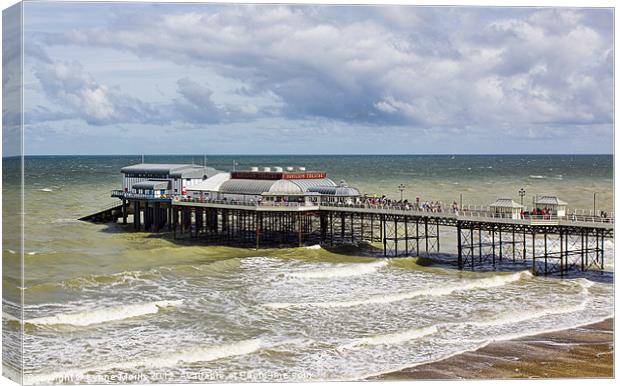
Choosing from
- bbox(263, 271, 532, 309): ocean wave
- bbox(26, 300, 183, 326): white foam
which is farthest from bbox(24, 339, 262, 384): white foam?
bbox(263, 271, 532, 309): ocean wave

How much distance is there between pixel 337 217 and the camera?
5903 centimetres

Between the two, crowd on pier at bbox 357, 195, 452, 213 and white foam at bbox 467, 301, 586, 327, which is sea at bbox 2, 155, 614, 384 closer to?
white foam at bbox 467, 301, 586, 327

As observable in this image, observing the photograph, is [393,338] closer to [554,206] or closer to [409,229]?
[554,206]

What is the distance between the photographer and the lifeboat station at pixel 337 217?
45344 millimetres

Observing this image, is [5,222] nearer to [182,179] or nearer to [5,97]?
[5,97]

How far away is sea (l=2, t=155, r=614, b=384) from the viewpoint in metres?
27.2

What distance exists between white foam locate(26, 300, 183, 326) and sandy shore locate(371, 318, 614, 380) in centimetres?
1309

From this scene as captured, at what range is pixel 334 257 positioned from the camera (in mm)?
51844

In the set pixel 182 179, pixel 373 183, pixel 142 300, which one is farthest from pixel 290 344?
pixel 373 183

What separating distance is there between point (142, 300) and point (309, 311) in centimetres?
802

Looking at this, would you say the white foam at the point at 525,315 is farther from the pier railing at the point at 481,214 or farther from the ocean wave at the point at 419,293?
the pier railing at the point at 481,214

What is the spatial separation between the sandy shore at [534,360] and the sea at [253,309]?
884 millimetres

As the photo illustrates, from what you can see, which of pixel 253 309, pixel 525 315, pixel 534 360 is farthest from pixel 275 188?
pixel 534 360

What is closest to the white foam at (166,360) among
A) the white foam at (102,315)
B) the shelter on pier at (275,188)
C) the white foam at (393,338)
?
the white foam at (393,338)
